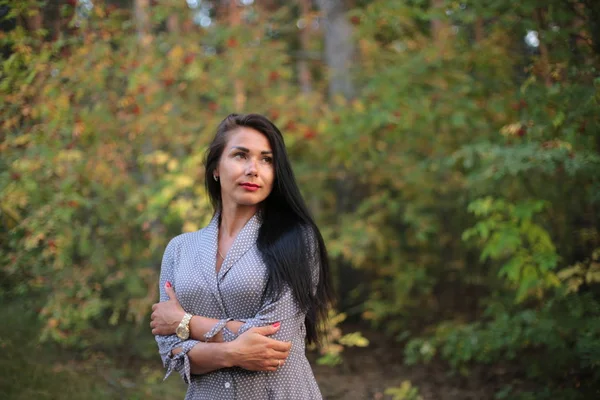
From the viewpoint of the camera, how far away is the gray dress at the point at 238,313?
7.09 feet

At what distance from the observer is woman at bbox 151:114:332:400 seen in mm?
2139

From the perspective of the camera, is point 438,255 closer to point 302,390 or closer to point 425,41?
Answer: point 425,41

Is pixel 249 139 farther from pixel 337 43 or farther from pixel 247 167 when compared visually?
pixel 337 43

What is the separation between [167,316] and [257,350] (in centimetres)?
40

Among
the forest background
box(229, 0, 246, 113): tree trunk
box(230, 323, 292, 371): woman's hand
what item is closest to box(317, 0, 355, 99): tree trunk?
the forest background

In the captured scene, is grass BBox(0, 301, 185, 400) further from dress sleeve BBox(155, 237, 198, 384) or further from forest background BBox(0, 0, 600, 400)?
dress sleeve BBox(155, 237, 198, 384)

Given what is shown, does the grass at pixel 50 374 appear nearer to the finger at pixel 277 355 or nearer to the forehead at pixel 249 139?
the finger at pixel 277 355

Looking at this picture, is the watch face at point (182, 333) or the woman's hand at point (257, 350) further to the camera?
the watch face at point (182, 333)

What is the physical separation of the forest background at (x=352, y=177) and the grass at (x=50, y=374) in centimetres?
2

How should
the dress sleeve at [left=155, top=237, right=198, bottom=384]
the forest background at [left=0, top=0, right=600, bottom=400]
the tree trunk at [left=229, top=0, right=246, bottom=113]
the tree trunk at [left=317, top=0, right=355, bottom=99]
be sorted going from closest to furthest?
the dress sleeve at [left=155, top=237, right=198, bottom=384]
the forest background at [left=0, top=0, right=600, bottom=400]
the tree trunk at [left=229, top=0, right=246, bottom=113]
the tree trunk at [left=317, top=0, right=355, bottom=99]

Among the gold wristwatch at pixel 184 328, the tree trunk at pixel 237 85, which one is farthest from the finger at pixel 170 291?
the tree trunk at pixel 237 85

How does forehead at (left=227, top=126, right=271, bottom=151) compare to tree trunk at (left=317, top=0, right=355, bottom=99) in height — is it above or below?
below

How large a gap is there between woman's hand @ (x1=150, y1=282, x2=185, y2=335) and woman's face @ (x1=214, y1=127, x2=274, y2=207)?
458 millimetres

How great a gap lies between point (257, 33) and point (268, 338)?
187 inches
